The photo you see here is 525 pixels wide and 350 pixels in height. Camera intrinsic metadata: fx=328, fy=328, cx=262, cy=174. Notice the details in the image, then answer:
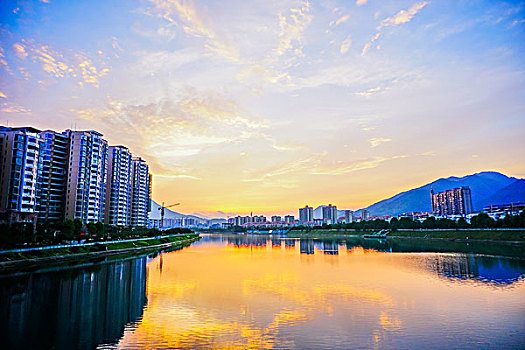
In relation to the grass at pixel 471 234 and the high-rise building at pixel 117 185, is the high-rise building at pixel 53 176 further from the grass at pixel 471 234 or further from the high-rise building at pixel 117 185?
the grass at pixel 471 234

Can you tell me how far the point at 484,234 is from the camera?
7731 centimetres

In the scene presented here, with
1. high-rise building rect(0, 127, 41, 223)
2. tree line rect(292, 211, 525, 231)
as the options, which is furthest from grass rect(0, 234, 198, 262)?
tree line rect(292, 211, 525, 231)

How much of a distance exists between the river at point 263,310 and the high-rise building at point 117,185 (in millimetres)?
62524

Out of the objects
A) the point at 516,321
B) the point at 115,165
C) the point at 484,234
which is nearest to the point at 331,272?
the point at 516,321

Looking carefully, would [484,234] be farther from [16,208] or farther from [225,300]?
[16,208]

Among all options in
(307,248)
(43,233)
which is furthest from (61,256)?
(307,248)

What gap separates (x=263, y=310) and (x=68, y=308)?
11.5 metres

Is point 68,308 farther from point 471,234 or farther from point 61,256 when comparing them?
point 471,234

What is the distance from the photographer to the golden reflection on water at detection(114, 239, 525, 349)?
15.0 metres

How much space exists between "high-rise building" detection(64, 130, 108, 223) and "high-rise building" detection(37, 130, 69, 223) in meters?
1.14

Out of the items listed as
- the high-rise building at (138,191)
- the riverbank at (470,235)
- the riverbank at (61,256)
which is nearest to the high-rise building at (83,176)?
the riverbank at (61,256)

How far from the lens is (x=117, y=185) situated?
93.8 m

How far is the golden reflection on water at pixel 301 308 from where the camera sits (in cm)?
1502

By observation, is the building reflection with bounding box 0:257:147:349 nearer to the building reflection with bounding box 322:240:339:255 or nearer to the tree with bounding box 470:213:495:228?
the building reflection with bounding box 322:240:339:255
